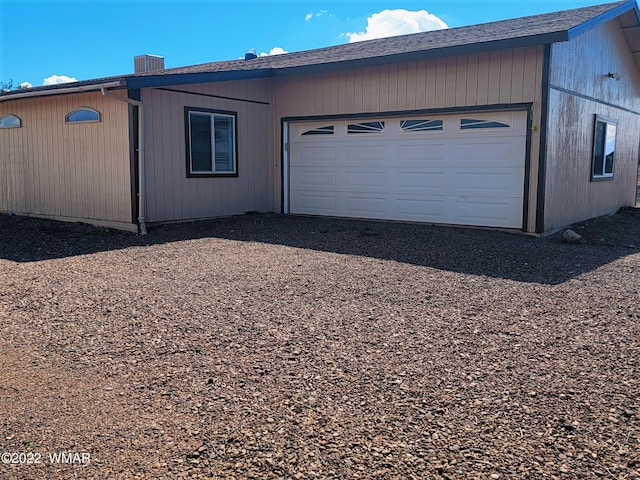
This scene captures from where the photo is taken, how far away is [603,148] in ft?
40.7

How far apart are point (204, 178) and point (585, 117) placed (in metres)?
7.41

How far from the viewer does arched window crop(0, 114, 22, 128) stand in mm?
12166

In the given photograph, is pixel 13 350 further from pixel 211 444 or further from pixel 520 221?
pixel 520 221

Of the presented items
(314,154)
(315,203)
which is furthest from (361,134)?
(315,203)

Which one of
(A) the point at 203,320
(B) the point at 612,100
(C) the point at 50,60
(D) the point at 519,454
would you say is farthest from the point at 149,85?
(C) the point at 50,60

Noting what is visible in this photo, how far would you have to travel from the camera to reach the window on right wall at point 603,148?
11.9 m

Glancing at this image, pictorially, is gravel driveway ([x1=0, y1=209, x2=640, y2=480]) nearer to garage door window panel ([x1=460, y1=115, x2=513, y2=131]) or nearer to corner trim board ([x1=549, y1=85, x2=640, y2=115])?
garage door window panel ([x1=460, y1=115, x2=513, y2=131])

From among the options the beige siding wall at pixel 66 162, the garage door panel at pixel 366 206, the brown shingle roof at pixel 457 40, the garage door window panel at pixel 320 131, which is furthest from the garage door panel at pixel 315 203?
the beige siding wall at pixel 66 162

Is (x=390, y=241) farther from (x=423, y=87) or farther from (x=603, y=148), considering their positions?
(x=603, y=148)

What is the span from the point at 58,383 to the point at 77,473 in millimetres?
1111

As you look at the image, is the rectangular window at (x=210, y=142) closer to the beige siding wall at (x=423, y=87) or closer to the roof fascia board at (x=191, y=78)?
the roof fascia board at (x=191, y=78)

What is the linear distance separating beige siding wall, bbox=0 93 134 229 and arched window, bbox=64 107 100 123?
0.08m

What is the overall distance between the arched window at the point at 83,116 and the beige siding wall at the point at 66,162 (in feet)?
0.27

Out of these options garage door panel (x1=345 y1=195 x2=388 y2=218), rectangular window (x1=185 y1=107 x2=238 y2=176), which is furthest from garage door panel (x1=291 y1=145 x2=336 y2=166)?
rectangular window (x1=185 y1=107 x2=238 y2=176)
